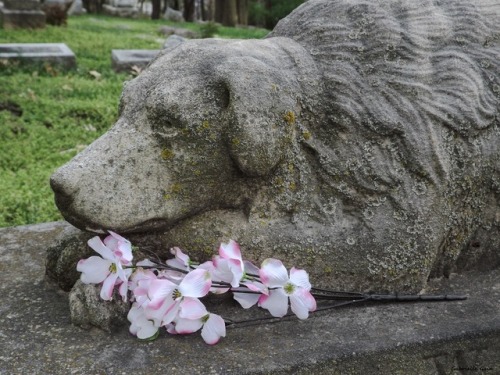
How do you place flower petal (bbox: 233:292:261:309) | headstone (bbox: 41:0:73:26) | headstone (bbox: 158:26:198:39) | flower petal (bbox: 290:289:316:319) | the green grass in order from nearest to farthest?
flower petal (bbox: 290:289:316:319), flower petal (bbox: 233:292:261:309), the green grass, headstone (bbox: 41:0:73:26), headstone (bbox: 158:26:198:39)

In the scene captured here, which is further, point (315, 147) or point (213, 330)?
point (315, 147)

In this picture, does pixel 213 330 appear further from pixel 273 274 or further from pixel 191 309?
pixel 273 274

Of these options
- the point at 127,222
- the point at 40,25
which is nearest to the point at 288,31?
the point at 127,222

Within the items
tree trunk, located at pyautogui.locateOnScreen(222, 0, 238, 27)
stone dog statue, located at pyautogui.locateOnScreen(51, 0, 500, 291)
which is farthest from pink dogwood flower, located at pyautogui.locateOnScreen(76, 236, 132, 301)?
tree trunk, located at pyautogui.locateOnScreen(222, 0, 238, 27)

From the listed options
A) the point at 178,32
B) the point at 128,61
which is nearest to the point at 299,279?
the point at 128,61

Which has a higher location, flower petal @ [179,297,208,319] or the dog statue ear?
the dog statue ear

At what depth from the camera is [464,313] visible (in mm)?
2209

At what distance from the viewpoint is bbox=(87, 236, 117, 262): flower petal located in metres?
1.99

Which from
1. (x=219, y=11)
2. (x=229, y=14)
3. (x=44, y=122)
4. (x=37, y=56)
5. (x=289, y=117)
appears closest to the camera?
(x=289, y=117)

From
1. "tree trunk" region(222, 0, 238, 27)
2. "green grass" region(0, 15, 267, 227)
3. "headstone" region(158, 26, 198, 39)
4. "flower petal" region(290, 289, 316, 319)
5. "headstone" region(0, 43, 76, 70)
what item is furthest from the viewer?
"tree trunk" region(222, 0, 238, 27)

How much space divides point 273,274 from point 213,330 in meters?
0.23

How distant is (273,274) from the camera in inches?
76.7

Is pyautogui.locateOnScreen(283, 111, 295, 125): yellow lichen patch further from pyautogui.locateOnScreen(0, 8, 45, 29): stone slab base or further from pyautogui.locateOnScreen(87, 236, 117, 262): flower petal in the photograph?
pyautogui.locateOnScreen(0, 8, 45, 29): stone slab base

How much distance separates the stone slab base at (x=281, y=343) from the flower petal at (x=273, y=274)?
177mm
